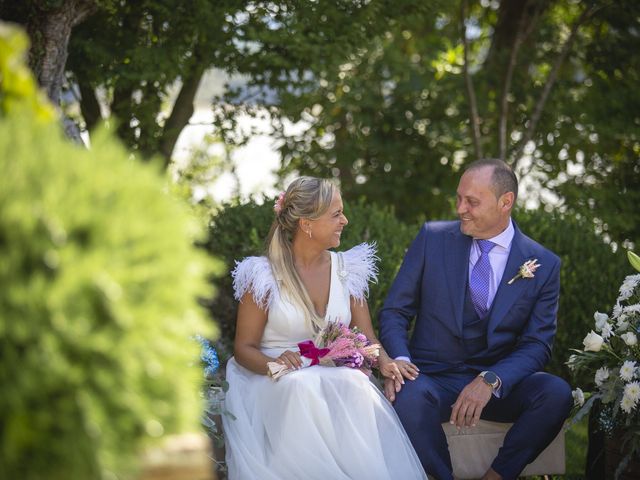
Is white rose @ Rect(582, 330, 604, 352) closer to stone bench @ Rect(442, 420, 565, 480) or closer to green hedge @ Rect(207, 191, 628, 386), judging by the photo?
stone bench @ Rect(442, 420, 565, 480)

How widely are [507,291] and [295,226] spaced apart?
108cm

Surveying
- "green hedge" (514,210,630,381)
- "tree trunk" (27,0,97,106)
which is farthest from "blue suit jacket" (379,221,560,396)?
"tree trunk" (27,0,97,106)

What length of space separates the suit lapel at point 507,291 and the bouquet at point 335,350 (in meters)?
0.60

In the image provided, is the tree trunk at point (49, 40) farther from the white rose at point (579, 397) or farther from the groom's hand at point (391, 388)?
the white rose at point (579, 397)

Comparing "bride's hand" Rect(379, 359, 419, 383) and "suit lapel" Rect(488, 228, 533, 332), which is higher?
"suit lapel" Rect(488, 228, 533, 332)

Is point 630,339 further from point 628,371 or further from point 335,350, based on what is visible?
point 335,350

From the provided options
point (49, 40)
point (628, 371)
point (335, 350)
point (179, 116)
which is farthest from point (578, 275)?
point (49, 40)

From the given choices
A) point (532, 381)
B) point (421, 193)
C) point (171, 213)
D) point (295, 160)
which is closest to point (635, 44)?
point (421, 193)

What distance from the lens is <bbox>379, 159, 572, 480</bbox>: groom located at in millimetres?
3996

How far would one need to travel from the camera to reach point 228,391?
13.7ft

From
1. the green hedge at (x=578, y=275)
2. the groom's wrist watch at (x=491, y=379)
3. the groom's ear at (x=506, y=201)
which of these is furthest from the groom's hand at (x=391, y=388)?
the green hedge at (x=578, y=275)

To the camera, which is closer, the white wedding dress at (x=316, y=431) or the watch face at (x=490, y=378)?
the white wedding dress at (x=316, y=431)

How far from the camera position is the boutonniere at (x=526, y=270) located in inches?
168

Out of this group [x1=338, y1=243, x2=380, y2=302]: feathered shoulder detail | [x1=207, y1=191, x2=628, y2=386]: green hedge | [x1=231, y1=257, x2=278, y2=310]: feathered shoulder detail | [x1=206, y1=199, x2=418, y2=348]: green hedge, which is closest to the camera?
[x1=231, y1=257, x2=278, y2=310]: feathered shoulder detail
